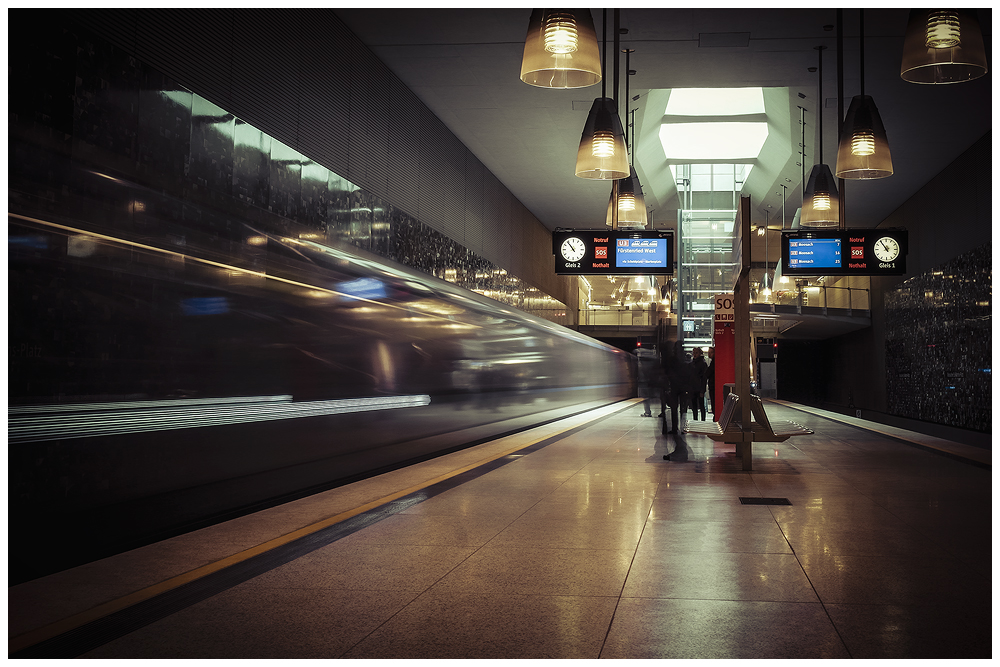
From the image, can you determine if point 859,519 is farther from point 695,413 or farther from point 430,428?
point 695,413

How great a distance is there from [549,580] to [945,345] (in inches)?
651

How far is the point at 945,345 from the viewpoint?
16922 millimetres

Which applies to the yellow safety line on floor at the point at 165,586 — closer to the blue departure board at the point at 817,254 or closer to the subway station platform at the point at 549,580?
the subway station platform at the point at 549,580

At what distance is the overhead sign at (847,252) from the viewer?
45.3 ft

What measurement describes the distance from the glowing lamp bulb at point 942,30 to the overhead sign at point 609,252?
842 centimetres

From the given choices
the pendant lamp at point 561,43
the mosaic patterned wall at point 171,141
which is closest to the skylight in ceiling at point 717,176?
the mosaic patterned wall at point 171,141

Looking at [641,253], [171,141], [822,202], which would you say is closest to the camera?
[171,141]

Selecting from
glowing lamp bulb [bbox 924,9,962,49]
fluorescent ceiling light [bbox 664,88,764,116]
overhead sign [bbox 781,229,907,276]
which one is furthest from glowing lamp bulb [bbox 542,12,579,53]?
fluorescent ceiling light [bbox 664,88,764,116]

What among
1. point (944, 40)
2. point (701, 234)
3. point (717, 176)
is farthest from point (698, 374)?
point (944, 40)

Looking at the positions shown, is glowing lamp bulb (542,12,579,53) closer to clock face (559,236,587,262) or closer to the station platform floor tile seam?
the station platform floor tile seam

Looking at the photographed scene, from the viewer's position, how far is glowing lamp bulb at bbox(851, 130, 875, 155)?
716 centimetres

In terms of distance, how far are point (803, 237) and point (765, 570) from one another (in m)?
11.7

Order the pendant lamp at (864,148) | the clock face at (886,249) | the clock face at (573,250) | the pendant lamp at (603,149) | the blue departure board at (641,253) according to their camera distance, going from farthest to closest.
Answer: the clock face at (886,249), the clock face at (573,250), the blue departure board at (641,253), the pendant lamp at (864,148), the pendant lamp at (603,149)

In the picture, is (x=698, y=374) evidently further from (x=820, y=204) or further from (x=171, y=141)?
(x=171, y=141)
